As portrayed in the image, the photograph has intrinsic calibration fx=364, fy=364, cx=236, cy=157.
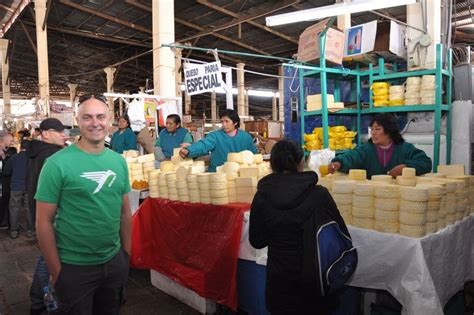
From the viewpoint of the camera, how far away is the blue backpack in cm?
195

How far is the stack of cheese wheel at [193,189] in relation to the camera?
12.2ft

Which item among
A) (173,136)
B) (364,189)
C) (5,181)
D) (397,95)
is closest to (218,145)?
(173,136)

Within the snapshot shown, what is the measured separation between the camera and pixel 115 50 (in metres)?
17.1

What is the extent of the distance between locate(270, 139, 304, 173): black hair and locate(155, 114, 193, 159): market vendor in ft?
12.3

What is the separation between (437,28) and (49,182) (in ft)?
22.3

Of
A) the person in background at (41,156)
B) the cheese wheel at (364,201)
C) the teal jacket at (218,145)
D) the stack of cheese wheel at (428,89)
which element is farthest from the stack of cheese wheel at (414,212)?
the stack of cheese wheel at (428,89)

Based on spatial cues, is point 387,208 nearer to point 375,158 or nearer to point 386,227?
point 386,227

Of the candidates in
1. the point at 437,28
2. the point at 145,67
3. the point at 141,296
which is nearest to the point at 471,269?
the point at 141,296

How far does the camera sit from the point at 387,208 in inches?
102

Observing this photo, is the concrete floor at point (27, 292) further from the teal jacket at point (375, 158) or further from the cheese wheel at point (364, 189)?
the teal jacket at point (375, 158)

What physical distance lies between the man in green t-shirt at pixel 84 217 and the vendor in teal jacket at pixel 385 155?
240 cm

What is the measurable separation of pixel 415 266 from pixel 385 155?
157 centimetres

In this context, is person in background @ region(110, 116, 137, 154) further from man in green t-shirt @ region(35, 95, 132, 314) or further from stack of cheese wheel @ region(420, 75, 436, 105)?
stack of cheese wheel @ region(420, 75, 436, 105)

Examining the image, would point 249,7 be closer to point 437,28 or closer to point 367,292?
point 437,28
